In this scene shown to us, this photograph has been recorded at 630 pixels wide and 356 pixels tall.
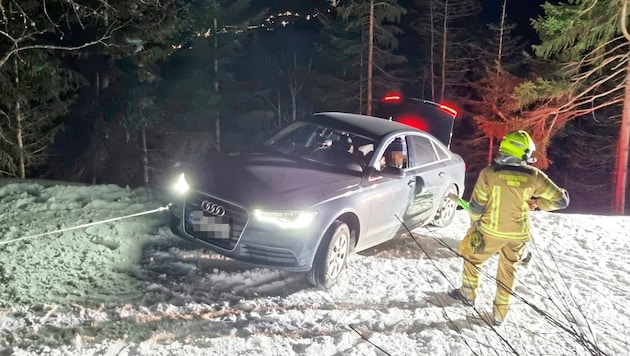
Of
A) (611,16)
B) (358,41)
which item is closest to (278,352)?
(611,16)

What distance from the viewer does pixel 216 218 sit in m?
5.45

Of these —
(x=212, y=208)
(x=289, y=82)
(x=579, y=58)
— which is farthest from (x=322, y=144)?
(x=289, y=82)

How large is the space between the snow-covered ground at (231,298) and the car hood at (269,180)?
950mm

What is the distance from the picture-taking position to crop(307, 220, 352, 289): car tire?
5535mm

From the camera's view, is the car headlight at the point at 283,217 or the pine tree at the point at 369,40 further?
the pine tree at the point at 369,40

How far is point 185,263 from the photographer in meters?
6.01

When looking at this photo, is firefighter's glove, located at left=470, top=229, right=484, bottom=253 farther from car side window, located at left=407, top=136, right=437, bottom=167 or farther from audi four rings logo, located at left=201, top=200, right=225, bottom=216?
audi four rings logo, located at left=201, top=200, right=225, bottom=216

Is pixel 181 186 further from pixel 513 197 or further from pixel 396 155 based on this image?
pixel 513 197

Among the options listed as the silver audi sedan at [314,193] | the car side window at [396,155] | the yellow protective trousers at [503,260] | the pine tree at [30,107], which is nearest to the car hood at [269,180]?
the silver audi sedan at [314,193]

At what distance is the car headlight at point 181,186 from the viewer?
5852 mm

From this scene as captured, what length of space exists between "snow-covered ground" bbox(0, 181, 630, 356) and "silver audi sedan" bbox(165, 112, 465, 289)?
41cm

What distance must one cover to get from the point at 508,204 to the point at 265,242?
237 cm

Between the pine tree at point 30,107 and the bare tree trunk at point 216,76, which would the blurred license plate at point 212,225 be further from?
the bare tree trunk at point 216,76

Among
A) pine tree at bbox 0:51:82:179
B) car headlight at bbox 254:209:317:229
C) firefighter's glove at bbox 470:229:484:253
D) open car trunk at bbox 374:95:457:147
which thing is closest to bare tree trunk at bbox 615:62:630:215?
open car trunk at bbox 374:95:457:147
